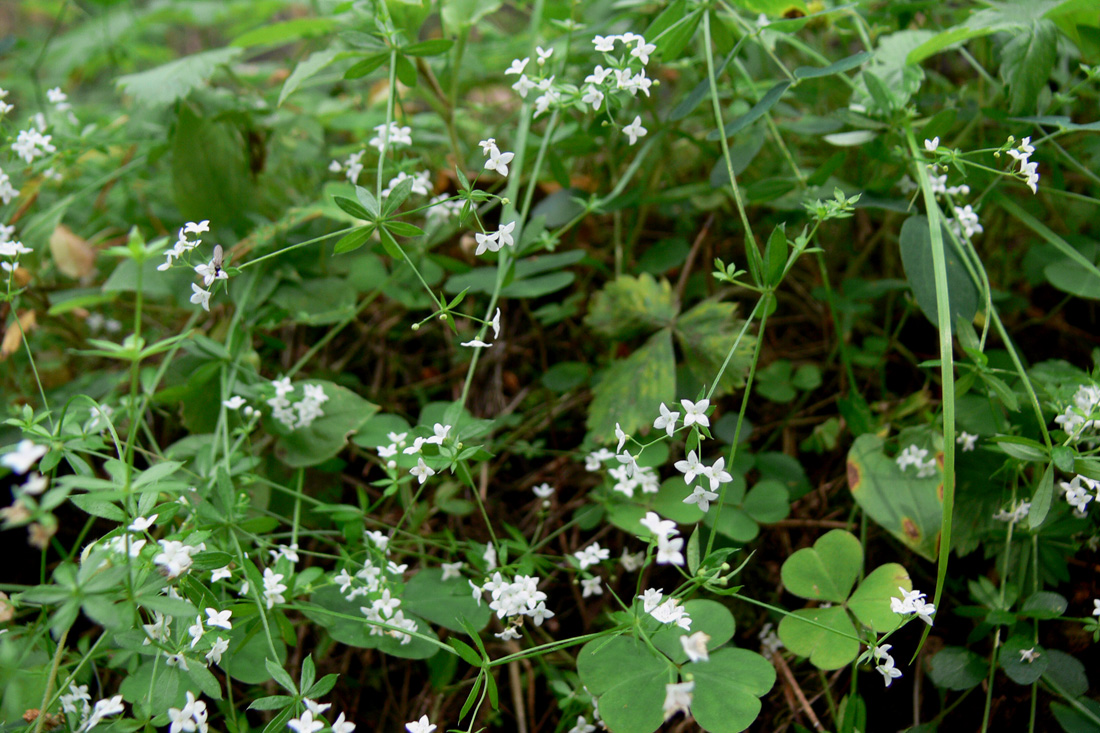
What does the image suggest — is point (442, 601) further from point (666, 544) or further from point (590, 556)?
point (666, 544)

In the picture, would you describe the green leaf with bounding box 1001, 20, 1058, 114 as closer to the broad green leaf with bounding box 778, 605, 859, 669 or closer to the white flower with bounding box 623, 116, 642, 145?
the white flower with bounding box 623, 116, 642, 145

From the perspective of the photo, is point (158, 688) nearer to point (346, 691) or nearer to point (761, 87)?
point (346, 691)

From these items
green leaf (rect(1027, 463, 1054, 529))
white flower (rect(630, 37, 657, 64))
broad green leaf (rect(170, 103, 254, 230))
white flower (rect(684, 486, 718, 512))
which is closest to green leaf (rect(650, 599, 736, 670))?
white flower (rect(684, 486, 718, 512))

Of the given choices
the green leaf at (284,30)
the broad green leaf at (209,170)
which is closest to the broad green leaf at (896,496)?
the broad green leaf at (209,170)

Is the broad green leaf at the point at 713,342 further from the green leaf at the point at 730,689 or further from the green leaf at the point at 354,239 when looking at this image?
the green leaf at the point at 354,239

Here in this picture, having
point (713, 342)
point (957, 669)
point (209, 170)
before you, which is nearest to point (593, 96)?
point (713, 342)

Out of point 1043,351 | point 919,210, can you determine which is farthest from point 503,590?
point 1043,351
